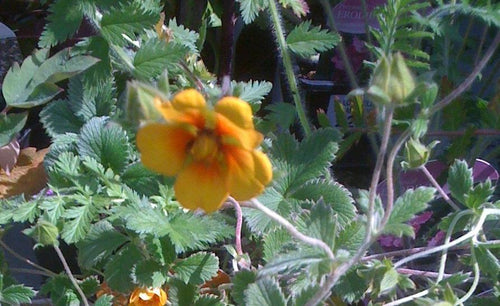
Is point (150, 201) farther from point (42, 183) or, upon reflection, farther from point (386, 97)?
point (386, 97)

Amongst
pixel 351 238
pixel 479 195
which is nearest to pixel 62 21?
pixel 351 238

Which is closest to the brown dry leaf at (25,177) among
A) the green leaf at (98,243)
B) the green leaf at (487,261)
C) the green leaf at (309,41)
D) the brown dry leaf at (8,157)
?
Answer: the brown dry leaf at (8,157)

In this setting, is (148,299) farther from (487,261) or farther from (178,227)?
(487,261)

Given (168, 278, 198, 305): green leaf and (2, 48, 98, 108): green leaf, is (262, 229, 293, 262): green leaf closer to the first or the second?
(168, 278, 198, 305): green leaf

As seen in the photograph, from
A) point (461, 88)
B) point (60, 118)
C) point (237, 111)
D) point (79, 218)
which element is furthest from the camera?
point (60, 118)

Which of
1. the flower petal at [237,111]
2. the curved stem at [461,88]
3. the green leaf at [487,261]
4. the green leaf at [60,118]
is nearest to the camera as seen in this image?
the flower petal at [237,111]

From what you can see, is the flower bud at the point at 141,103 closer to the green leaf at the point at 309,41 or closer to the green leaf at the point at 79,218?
the green leaf at the point at 79,218

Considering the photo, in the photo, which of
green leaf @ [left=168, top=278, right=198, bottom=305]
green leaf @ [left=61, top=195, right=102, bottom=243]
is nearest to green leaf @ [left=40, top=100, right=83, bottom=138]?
green leaf @ [left=61, top=195, right=102, bottom=243]

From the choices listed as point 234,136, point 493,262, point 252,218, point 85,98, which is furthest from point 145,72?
point 493,262
